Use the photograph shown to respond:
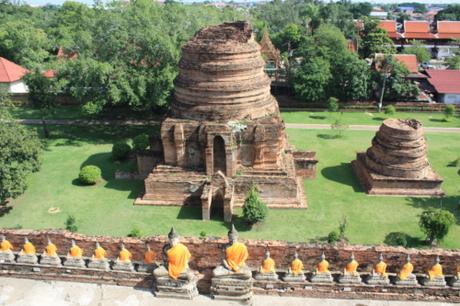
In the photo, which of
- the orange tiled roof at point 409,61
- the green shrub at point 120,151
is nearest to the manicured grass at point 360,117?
→ the orange tiled roof at point 409,61

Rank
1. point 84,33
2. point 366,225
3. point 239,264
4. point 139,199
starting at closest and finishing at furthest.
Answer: point 239,264 < point 366,225 < point 139,199 < point 84,33

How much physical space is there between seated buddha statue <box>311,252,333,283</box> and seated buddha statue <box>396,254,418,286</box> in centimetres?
174

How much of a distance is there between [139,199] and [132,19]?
15.0 m

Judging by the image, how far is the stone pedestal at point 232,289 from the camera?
392 inches

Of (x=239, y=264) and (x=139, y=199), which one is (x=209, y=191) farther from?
(x=239, y=264)

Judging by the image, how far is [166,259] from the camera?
10.1m

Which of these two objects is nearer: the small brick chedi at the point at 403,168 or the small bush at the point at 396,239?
the small bush at the point at 396,239

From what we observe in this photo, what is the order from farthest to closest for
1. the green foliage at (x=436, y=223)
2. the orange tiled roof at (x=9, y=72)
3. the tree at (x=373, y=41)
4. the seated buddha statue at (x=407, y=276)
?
the tree at (x=373, y=41) → the orange tiled roof at (x=9, y=72) → the green foliage at (x=436, y=223) → the seated buddha statue at (x=407, y=276)

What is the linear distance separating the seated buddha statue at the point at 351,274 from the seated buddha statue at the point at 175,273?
380 cm

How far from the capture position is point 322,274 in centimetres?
1042

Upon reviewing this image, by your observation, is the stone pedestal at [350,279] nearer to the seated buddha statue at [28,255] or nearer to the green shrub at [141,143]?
the seated buddha statue at [28,255]

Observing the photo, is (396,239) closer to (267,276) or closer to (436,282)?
(436,282)

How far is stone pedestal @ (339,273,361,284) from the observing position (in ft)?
33.9

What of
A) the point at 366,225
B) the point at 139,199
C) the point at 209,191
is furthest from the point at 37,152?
the point at 366,225
